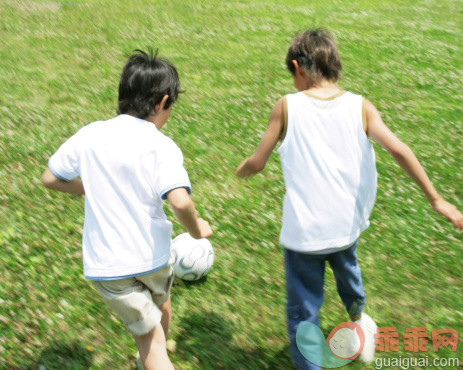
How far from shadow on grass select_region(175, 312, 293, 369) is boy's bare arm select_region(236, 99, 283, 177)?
6.37ft

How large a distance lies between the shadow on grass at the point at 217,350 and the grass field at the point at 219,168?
0.05ft

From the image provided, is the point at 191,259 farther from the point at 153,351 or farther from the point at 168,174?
the point at 168,174

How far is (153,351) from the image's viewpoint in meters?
3.98

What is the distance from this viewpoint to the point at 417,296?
615 centimetres

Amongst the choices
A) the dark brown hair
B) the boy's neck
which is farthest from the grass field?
the dark brown hair

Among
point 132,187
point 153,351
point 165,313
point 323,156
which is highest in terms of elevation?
point 323,156

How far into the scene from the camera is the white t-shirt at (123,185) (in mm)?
3566

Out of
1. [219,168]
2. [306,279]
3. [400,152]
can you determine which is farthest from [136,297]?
[219,168]

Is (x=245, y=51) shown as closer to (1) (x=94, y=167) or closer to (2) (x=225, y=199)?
(2) (x=225, y=199)

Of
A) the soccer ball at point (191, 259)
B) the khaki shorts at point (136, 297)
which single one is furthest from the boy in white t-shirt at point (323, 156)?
the soccer ball at point (191, 259)

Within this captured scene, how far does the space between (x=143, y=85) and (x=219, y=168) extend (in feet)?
15.7

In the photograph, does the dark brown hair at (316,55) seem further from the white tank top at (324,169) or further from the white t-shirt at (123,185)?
the white t-shirt at (123,185)

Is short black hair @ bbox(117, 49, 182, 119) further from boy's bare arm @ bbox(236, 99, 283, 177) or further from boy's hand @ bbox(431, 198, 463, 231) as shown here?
boy's hand @ bbox(431, 198, 463, 231)

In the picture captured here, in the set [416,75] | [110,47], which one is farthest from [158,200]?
[416,75]
